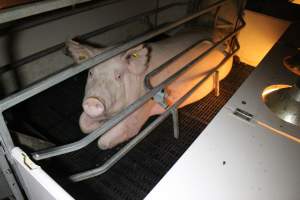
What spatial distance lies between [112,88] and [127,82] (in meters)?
0.14

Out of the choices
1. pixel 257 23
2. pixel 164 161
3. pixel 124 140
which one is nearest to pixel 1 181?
pixel 124 140

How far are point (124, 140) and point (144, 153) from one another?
0.17 m

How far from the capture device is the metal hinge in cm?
104

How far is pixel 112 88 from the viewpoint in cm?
157

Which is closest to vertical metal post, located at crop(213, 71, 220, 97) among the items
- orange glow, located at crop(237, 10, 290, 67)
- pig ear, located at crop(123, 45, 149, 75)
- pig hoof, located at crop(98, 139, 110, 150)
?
orange glow, located at crop(237, 10, 290, 67)

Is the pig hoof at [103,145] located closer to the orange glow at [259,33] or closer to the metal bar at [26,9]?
the metal bar at [26,9]

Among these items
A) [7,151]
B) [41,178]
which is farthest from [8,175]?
[41,178]

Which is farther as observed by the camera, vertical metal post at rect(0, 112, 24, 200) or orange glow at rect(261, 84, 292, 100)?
orange glow at rect(261, 84, 292, 100)

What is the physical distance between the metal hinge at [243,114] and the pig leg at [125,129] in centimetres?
88

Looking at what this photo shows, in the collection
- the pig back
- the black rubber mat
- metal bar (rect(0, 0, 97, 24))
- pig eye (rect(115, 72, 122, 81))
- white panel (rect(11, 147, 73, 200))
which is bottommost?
the black rubber mat

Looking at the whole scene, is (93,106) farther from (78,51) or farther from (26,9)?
(26,9)

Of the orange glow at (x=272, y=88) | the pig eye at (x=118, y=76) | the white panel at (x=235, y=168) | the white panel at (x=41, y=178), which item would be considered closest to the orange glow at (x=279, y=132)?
the white panel at (x=235, y=168)

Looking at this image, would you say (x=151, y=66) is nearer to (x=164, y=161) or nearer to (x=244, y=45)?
(x=164, y=161)

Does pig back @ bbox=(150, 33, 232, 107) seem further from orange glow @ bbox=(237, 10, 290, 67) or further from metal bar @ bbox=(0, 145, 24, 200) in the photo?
metal bar @ bbox=(0, 145, 24, 200)
